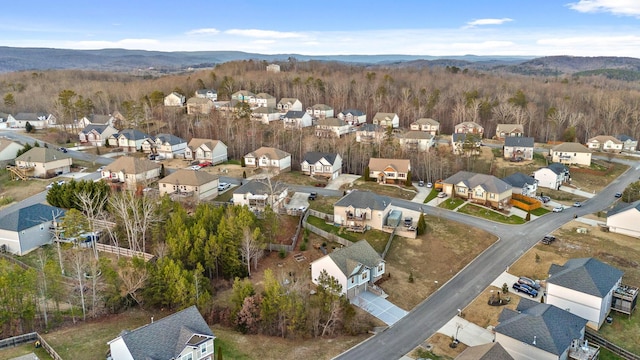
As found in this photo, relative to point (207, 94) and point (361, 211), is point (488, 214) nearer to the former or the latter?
point (361, 211)

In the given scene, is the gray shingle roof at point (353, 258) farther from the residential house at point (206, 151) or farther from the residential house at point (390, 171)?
the residential house at point (206, 151)

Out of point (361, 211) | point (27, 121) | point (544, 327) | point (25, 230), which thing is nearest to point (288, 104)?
point (27, 121)

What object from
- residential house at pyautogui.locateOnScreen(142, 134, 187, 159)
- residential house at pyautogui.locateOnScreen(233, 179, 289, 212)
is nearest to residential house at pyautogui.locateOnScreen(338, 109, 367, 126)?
residential house at pyautogui.locateOnScreen(142, 134, 187, 159)

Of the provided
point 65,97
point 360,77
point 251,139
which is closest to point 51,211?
point 251,139

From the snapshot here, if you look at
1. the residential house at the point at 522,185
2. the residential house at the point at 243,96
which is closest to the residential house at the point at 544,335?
the residential house at the point at 522,185

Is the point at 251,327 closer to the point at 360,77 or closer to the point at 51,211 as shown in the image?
the point at 51,211
